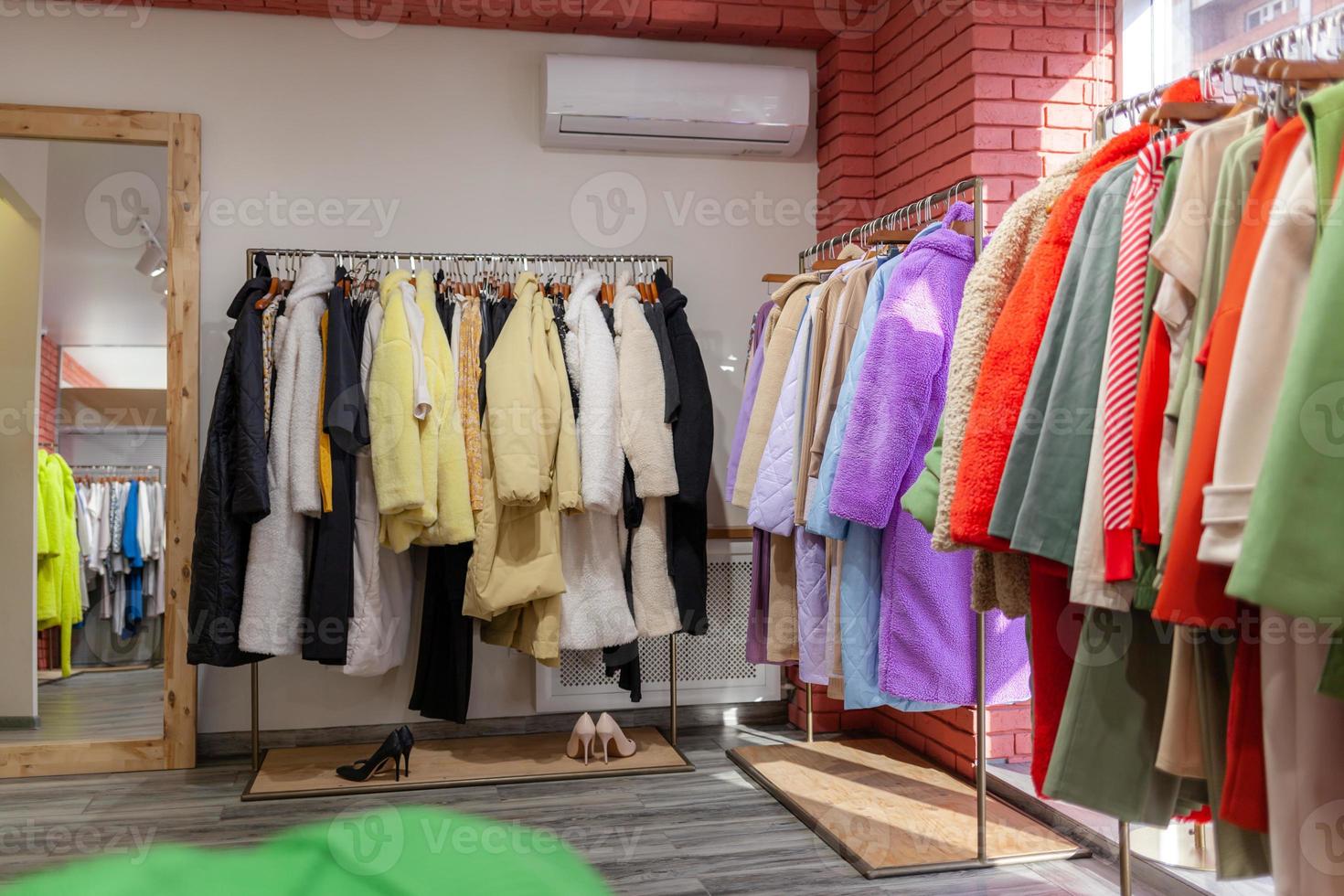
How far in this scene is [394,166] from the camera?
4.01 metres

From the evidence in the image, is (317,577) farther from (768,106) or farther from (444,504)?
(768,106)

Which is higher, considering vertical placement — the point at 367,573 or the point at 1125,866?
the point at 367,573

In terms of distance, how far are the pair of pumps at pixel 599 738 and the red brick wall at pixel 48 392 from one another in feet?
6.72

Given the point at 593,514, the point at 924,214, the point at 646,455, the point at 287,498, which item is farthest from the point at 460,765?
the point at 924,214

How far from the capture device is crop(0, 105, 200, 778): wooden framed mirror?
12.0ft

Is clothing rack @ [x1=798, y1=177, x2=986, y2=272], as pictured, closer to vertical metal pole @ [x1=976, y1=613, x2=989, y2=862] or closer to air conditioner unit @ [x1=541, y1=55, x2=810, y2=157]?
air conditioner unit @ [x1=541, y1=55, x2=810, y2=157]

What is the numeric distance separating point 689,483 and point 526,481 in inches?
22.8

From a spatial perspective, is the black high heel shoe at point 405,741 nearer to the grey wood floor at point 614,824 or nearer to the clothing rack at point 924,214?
the grey wood floor at point 614,824

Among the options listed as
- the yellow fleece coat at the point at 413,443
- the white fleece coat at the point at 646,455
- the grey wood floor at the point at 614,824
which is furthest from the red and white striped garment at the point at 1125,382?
the yellow fleece coat at the point at 413,443

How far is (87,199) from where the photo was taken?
3.73 m

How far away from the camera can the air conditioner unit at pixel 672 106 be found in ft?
13.0

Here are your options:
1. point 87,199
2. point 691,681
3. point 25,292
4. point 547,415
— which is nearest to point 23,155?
point 87,199

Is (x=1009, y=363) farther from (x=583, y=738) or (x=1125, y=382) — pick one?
(x=583, y=738)

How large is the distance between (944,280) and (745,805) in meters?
1.66
